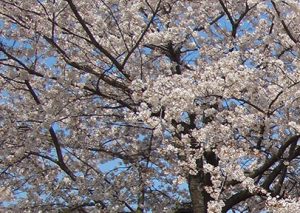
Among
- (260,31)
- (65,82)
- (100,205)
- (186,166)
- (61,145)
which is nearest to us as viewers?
(186,166)

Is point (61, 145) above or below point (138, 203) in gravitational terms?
above

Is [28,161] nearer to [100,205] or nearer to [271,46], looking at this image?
[100,205]

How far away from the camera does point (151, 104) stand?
Answer: 672 centimetres

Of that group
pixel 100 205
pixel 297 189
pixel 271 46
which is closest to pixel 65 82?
pixel 100 205

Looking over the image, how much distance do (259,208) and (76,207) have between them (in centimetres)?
312

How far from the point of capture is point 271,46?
8.83 metres

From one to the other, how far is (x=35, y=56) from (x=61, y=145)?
6.09 feet

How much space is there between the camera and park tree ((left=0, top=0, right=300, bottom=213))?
673cm

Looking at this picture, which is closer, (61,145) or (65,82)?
(65,82)

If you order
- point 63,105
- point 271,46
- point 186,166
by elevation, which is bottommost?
point 186,166

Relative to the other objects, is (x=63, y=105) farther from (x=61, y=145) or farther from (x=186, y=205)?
(x=186, y=205)

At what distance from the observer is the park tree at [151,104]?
22.1 feet

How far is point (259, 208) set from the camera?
8.88 metres

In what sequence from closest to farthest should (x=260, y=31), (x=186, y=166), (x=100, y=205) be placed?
(x=186, y=166), (x=100, y=205), (x=260, y=31)
